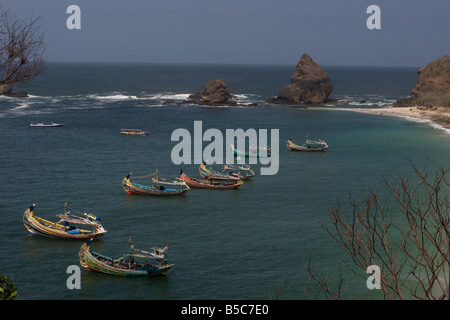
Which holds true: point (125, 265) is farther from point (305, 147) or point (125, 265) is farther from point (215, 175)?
point (305, 147)

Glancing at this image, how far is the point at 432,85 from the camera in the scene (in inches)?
4341

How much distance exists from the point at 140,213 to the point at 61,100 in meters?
90.7

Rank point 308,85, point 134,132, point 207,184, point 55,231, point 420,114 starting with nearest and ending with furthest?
point 55,231, point 207,184, point 134,132, point 420,114, point 308,85

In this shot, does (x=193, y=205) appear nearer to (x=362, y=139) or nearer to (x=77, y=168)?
(x=77, y=168)

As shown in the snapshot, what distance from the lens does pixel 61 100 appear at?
410 feet

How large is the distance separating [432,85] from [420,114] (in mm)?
16414

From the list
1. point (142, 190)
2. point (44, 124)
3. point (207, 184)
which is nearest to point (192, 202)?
point (142, 190)

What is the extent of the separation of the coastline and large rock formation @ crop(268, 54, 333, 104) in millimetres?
10289

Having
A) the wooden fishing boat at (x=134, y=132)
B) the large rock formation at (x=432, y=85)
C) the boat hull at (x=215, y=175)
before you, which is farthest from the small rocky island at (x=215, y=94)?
the boat hull at (x=215, y=175)

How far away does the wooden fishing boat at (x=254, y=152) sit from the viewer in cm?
6288

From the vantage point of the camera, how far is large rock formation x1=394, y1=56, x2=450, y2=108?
106m

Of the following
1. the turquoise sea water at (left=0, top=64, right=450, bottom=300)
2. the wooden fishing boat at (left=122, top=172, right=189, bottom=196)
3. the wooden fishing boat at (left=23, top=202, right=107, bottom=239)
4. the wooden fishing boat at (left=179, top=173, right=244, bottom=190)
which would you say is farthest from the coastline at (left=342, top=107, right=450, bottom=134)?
the wooden fishing boat at (left=23, top=202, right=107, bottom=239)

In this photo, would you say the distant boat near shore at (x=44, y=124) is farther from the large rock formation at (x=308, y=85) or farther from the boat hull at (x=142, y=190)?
the large rock formation at (x=308, y=85)
